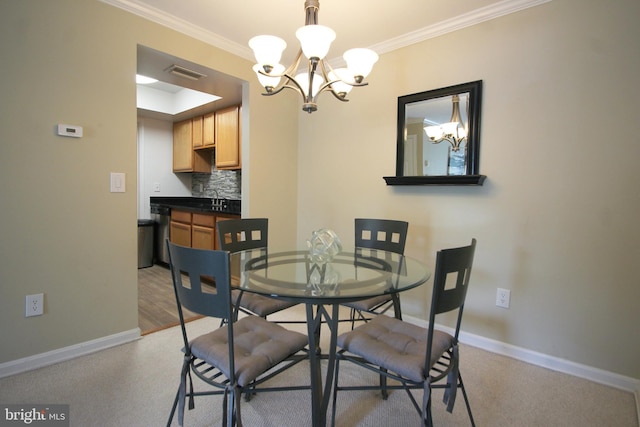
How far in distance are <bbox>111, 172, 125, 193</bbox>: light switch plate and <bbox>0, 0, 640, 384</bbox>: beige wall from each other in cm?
4

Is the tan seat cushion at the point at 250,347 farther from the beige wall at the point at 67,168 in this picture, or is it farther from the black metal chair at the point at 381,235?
the beige wall at the point at 67,168

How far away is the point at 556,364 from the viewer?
1.99 m

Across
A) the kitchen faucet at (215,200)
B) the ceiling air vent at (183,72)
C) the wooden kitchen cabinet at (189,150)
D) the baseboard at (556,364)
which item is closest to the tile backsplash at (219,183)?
the kitchen faucet at (215,200)

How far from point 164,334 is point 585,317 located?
2784 millimetres

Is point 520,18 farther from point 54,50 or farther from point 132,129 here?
point 54,50

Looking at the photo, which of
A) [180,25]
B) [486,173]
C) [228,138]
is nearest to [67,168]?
[180,25]

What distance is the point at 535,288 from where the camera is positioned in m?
2.07

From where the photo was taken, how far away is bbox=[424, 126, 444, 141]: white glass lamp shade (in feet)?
7.75

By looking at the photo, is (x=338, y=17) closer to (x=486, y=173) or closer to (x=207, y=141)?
(x=486, y=173)

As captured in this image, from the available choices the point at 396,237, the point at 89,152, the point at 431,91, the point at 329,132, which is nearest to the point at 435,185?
the point at 396,237

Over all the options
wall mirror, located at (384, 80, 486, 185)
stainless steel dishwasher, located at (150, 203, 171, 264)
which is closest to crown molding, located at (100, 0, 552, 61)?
wall mirror, located at (384, 80, 486, 185)

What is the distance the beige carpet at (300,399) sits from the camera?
5.02 ft

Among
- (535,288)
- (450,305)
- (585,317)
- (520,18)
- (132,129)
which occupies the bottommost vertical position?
(585,317)

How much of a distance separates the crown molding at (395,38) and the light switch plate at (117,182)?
1098 millimetres
